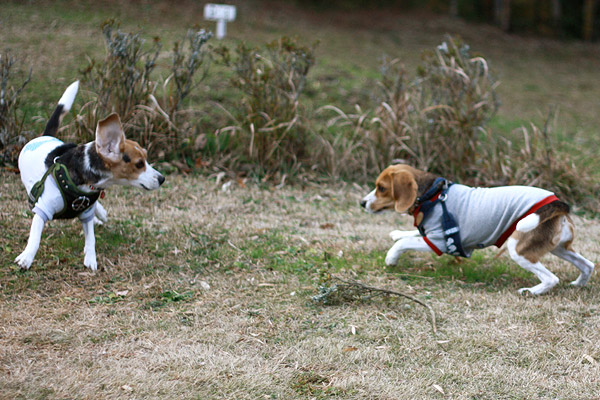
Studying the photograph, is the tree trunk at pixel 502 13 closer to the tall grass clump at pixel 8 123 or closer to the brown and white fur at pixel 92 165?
the tall grass clump at pixel 8 123

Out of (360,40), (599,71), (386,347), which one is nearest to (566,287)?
(386,347)

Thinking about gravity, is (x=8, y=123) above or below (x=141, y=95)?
below

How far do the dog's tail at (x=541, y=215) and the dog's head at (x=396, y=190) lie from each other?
857 mm

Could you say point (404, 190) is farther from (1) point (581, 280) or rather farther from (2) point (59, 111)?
(2) point (59, 111)

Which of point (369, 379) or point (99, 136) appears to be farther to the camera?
point (99, 136)

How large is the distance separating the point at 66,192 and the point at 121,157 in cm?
48

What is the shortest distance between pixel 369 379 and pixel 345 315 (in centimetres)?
85

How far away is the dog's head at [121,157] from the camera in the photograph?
14.1 feet

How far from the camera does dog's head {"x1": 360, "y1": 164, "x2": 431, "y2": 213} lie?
4.71 meters

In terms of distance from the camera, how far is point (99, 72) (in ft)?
23.1

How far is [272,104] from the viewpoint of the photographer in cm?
776

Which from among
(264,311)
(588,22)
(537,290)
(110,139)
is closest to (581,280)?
(537,290)

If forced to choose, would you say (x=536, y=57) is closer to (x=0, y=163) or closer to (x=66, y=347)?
(x=0, y=163)

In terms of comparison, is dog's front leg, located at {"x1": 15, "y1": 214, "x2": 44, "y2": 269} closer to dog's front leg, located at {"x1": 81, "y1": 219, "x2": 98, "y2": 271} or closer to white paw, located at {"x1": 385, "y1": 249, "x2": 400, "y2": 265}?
dog's front leg, located at {"x1": 81, "y1": 219, "x2": 98, "y2": 271}
